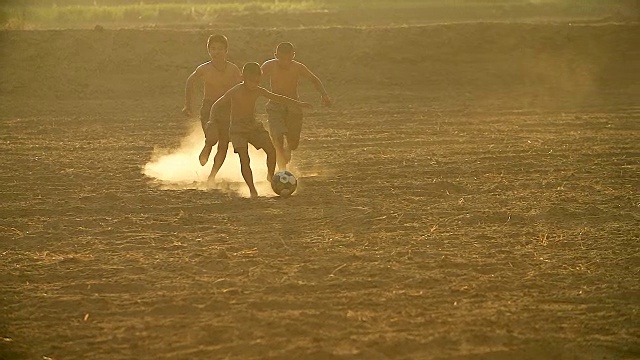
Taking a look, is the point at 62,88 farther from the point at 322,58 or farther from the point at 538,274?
the point at 538,274

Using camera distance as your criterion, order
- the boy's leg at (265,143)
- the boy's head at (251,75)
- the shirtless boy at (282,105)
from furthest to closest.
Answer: the shirtless boy at (282,105)
the boy's leg at (265,143)
the boy's head at (251,75)

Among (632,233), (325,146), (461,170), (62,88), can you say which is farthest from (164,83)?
(632,233)

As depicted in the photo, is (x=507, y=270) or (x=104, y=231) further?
(x=104, y=231)

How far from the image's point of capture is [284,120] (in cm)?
1041

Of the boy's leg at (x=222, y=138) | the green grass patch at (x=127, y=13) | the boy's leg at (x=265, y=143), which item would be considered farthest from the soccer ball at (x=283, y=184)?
the green grass patch at (x=127, y=13)

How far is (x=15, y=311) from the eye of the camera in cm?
623

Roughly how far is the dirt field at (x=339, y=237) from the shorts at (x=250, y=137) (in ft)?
1.86

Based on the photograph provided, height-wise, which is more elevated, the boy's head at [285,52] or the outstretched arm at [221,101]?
the boy's head at [285,52]

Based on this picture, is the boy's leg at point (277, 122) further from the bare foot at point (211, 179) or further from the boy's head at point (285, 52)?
the bare foot at point (211, 179)

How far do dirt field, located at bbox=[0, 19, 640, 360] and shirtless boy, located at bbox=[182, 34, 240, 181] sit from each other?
1.49 feet

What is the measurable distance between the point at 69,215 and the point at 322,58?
1392 cm

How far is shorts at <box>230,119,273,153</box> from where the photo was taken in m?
9.47

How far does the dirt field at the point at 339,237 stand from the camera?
18.9 feet

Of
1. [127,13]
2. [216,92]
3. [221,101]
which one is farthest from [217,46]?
[127,13]
